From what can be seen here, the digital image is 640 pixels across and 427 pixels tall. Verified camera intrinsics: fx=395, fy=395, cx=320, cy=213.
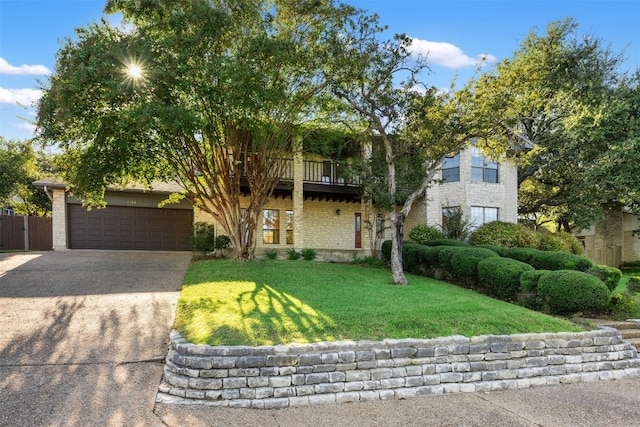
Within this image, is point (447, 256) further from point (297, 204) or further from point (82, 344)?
Result: point (82, 344)

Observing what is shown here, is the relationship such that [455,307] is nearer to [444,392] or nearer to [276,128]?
[444,392]

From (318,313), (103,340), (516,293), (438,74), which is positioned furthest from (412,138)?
(103,340)

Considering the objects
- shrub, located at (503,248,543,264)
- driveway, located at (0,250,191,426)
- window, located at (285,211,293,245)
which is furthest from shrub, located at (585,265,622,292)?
window, located at (285,211,293,245)

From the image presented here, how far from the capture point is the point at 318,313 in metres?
7.55

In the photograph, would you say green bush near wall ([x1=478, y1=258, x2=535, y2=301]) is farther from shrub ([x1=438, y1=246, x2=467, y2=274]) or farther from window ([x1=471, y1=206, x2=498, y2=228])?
Answer: window ([x1=471, y1=206, x2=498, y2=228])

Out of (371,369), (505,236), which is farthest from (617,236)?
(371,369)

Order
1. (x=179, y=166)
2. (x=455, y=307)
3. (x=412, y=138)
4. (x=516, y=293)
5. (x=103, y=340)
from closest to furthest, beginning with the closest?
(x=103, y=340) → (x=455, y=307) → (x=516, y=293) → (x=412, y=138) → (x=179, y=166)

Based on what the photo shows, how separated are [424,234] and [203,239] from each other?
9.71m

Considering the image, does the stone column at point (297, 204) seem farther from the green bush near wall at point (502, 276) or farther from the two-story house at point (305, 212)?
the green bush near wall at point (502, 276)

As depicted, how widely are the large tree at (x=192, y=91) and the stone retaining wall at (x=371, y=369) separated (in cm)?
652

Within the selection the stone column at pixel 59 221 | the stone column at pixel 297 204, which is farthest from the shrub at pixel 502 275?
the stone column at pixel 59 221

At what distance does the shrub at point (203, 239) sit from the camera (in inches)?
659

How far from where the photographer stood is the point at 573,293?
28.7 ft

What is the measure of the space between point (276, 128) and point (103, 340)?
8.45m
